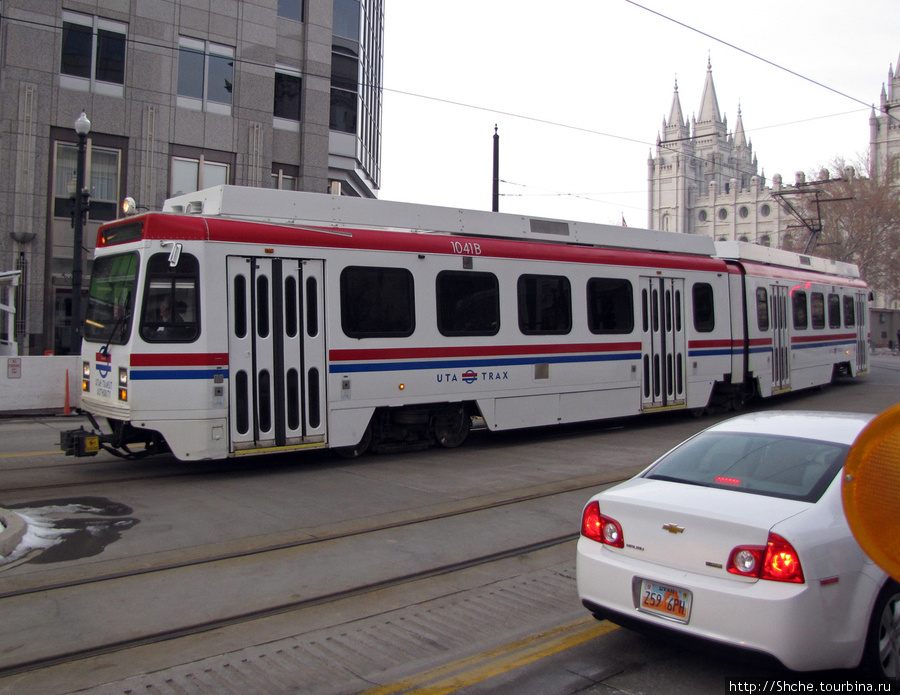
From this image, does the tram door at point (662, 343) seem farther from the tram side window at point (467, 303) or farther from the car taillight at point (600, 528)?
the car taillight at point (600, 528)

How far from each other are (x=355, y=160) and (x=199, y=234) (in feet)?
77.9

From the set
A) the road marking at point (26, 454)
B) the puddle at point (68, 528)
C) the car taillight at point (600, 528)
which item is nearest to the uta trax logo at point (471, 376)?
the puddle at point (68, 528)

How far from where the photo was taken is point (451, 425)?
12508mm

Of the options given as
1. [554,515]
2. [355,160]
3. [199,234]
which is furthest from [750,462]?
[355,160]

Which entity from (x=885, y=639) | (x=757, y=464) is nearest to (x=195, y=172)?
(x=757, y=464)

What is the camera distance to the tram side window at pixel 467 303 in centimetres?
1183

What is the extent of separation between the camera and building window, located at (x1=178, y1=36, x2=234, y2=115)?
90.2 ft

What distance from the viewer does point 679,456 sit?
5309 millimetres

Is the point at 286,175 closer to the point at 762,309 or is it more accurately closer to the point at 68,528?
the point at 762,309

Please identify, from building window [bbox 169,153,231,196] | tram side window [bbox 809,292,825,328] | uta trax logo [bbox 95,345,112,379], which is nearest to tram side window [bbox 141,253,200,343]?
uta trax logo [bbox 95,345,112,379]

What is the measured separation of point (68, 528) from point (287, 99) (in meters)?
25.5

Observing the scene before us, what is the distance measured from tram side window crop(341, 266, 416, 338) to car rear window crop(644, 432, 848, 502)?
20.5 feet

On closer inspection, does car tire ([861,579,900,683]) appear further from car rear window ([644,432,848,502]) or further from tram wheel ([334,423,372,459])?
tram wheel ([334,423,372,459])

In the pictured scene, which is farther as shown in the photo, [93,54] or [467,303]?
[93,54]
